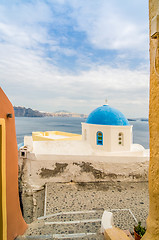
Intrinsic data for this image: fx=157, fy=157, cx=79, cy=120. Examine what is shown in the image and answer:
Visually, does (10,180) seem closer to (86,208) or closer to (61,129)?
(86,208)

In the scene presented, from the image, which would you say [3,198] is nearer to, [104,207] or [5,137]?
[5,137]

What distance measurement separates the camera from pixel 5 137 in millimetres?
3389

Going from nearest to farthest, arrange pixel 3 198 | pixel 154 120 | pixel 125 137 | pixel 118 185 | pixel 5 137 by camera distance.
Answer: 1. pixel 154 120
2. pixel 3 198
3. pixel 5 137
4. pixel 118 185
5. pixel 125 137

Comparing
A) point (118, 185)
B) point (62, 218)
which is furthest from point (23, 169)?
point (118, 185)

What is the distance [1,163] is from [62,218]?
3.16 meters

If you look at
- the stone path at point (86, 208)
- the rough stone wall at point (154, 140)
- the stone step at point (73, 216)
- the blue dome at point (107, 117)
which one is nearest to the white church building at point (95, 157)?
the blue dome at point (107, 117)

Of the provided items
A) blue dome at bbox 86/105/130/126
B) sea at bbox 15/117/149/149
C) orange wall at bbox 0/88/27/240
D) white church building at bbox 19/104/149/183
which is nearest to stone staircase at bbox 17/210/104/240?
orange wall at bbox 0/88/27/240

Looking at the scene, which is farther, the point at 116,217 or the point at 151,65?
the point at 116,217

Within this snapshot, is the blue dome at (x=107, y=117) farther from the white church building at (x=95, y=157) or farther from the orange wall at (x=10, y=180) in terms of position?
the orange wall at (x=10, y=180)

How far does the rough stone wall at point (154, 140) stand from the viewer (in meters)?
2.45

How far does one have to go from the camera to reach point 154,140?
2.53 metres

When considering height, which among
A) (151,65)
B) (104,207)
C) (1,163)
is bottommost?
(104,207)

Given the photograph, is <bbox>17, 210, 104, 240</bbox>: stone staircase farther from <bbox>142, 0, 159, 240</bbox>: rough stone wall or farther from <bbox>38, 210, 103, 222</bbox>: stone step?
<bbox>142, 0, 159, 240</bbox>: rough stone wall

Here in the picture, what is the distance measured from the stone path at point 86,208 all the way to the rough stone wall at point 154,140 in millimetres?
1886
